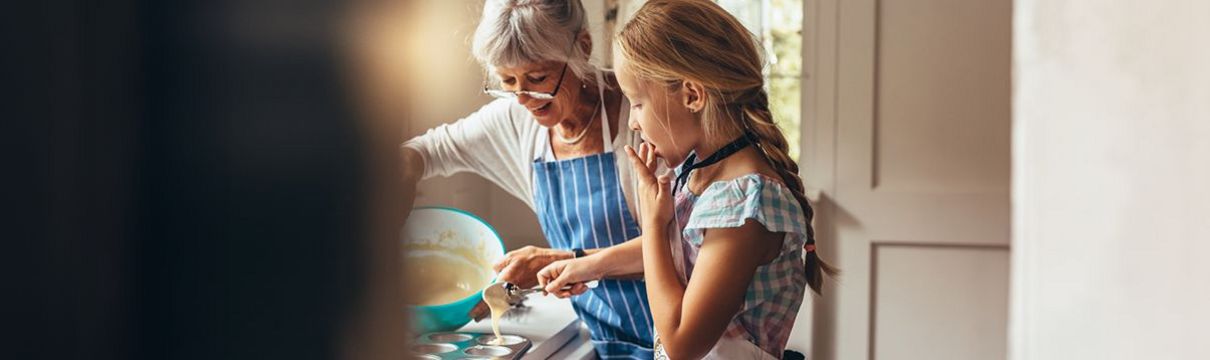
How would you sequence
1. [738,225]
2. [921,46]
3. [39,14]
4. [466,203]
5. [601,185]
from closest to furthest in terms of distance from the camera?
1. [39,14]
2. [738,225]
3. [601,185]
4. [466,203]
5. [921,46]

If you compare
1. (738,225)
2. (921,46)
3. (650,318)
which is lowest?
(650,318)

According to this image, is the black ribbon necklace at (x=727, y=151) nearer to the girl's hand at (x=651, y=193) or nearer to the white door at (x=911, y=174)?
the girl's hand at (x=651, y=193)

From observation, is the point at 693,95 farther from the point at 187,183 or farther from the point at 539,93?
the point at 187,183

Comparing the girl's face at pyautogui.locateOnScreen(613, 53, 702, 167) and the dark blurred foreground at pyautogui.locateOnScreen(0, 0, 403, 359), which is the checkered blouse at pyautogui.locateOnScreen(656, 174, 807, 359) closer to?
the girl's face at pyautogui.locateOnScreen(613, 53, 702, 167)

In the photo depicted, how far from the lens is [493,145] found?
1089mm

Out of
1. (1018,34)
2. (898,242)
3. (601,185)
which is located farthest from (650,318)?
(1018,34)

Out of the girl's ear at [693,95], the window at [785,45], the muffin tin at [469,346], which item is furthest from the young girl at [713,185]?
the window at [785,45]

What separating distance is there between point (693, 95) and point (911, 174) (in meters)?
0.92

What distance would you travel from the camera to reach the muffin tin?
1027 millimetres

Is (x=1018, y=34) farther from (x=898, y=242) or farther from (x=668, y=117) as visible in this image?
(x=898, y=242)

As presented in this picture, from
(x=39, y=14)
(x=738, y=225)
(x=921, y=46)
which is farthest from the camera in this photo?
(x=921, y=46)

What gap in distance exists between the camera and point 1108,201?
0.08 metres

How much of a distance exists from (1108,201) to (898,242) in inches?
64.9

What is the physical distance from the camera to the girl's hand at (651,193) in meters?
0.85
